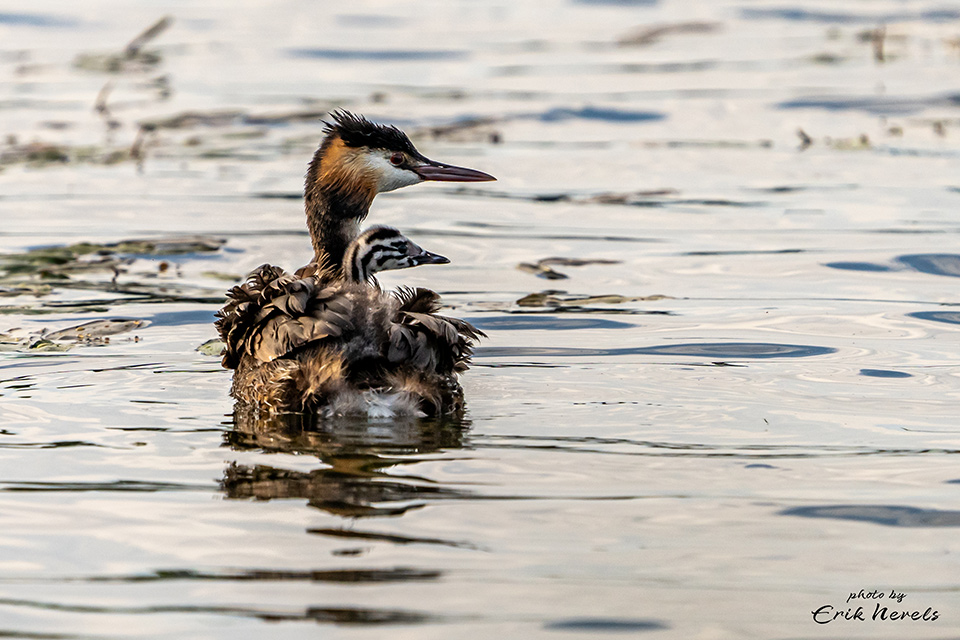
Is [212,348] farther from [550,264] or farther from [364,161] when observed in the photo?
[550,264]

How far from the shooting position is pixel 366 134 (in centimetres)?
814

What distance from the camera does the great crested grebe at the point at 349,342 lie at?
21.6ft

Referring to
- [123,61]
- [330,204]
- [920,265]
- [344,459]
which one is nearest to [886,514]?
[344,459]

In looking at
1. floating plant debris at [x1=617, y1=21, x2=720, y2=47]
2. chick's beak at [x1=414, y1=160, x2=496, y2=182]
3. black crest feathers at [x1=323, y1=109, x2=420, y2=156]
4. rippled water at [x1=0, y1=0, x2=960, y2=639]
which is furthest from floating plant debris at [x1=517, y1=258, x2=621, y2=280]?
floating plant debris at [x1=617, y1=21, x2=720, y2=47]

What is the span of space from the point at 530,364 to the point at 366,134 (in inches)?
61.7

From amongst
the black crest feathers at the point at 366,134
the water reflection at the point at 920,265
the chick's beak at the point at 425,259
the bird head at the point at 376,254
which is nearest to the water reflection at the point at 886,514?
the bird head at the point at 376,254

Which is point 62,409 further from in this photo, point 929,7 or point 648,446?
point 929,7

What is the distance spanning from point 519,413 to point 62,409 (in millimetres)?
2128

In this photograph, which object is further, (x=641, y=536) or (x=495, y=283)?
(x=495, y=283)

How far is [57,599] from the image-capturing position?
4.70 meters

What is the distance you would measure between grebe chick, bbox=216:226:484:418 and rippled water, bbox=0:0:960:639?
153 millimetres

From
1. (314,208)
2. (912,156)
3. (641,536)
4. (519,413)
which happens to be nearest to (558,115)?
(912,156)

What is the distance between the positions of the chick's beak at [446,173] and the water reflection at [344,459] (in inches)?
83.1

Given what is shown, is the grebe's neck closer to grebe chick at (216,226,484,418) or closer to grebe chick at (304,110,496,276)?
grebe chick at (304,110,496,276)
